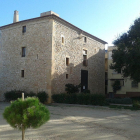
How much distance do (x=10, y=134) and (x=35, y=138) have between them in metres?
1.16

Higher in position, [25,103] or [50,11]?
[50,11]

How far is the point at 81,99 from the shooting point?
685 inches

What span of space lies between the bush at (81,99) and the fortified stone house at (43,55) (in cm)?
114

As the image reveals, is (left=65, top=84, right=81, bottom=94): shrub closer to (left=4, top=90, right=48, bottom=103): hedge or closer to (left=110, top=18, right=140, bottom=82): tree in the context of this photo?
(left=4, top=90, right=48, bottom=103): hedge

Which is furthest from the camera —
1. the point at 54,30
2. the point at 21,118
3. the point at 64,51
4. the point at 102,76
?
the point at 102,76

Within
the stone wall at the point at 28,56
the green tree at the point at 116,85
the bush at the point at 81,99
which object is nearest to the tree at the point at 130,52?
the bush at the point at 81,99

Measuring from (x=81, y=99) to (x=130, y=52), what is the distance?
250 inches

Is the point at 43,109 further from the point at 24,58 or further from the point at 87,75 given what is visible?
the point at 87,75

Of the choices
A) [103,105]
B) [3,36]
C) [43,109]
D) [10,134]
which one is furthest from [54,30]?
[43,109]

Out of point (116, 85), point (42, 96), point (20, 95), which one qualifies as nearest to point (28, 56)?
point (20, 95)

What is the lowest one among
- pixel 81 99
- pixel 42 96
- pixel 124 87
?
pixel 81 99

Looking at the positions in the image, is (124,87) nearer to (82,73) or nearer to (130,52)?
(82,73)

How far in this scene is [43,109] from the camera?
4.75 metres

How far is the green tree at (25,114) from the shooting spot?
4441mm
